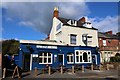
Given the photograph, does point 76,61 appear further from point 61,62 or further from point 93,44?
point 93,44

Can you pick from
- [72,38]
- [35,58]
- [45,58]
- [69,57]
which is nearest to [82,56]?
[69,57]

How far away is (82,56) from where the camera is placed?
2927 cm

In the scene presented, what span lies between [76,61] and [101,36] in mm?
12214

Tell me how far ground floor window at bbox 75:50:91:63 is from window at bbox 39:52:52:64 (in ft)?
15.4

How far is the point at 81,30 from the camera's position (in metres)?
32.7

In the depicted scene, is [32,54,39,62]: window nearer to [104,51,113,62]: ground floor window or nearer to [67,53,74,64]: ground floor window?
[67,53,74,64]: ground floor window

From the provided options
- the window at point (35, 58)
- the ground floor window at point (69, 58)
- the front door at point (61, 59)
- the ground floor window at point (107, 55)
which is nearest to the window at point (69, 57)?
the ground floor window at point (69, 58)

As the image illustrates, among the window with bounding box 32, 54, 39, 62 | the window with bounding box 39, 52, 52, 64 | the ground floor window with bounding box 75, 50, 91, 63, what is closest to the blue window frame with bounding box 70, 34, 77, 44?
the ground floor window with bounding box 75, 50, 91, 63

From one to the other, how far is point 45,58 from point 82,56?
6412mm

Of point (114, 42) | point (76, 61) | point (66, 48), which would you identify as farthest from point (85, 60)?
point (114, 42)

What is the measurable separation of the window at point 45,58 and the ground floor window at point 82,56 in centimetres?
469

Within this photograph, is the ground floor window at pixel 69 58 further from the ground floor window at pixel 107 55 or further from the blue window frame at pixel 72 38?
the ground floor window at pixel 107 55

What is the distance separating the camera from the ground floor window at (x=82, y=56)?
28984 mm

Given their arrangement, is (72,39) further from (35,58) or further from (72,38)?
(35,58)
